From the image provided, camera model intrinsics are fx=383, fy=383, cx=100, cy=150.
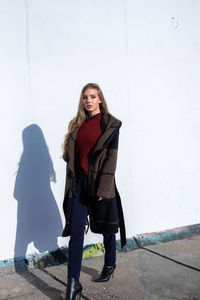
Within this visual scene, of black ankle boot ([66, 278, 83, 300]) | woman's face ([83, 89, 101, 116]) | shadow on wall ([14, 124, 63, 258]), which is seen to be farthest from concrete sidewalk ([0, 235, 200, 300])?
woman's face ([83, 89, 101, 116])

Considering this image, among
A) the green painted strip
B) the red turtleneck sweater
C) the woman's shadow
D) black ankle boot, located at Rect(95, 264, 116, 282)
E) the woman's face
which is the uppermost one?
the woman's face

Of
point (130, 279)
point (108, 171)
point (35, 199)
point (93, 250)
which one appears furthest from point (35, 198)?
point (130, 279)

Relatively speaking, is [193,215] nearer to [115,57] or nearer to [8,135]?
[115,57]

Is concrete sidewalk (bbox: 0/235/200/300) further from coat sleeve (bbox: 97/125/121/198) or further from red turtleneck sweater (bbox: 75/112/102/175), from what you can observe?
red turtleneck sweater (bbox: 75/112/102/175)

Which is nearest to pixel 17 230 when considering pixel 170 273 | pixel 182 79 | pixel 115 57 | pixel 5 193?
pixel 5 193

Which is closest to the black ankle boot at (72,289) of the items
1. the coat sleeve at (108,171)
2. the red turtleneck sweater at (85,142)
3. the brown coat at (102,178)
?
the brown coat at (102,178)

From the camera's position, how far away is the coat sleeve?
10.4ft

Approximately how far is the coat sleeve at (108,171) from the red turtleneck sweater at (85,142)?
14 centimetres

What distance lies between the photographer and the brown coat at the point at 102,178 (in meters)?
3.21

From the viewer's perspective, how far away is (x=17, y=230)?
394 cm

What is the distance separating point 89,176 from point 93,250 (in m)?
1.43

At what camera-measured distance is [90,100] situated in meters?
3.35

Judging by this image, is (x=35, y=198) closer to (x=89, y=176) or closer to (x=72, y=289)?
(x=89, y=176)

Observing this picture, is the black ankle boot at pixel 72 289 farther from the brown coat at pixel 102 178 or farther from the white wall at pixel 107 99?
the white wall at pixel 107 99
